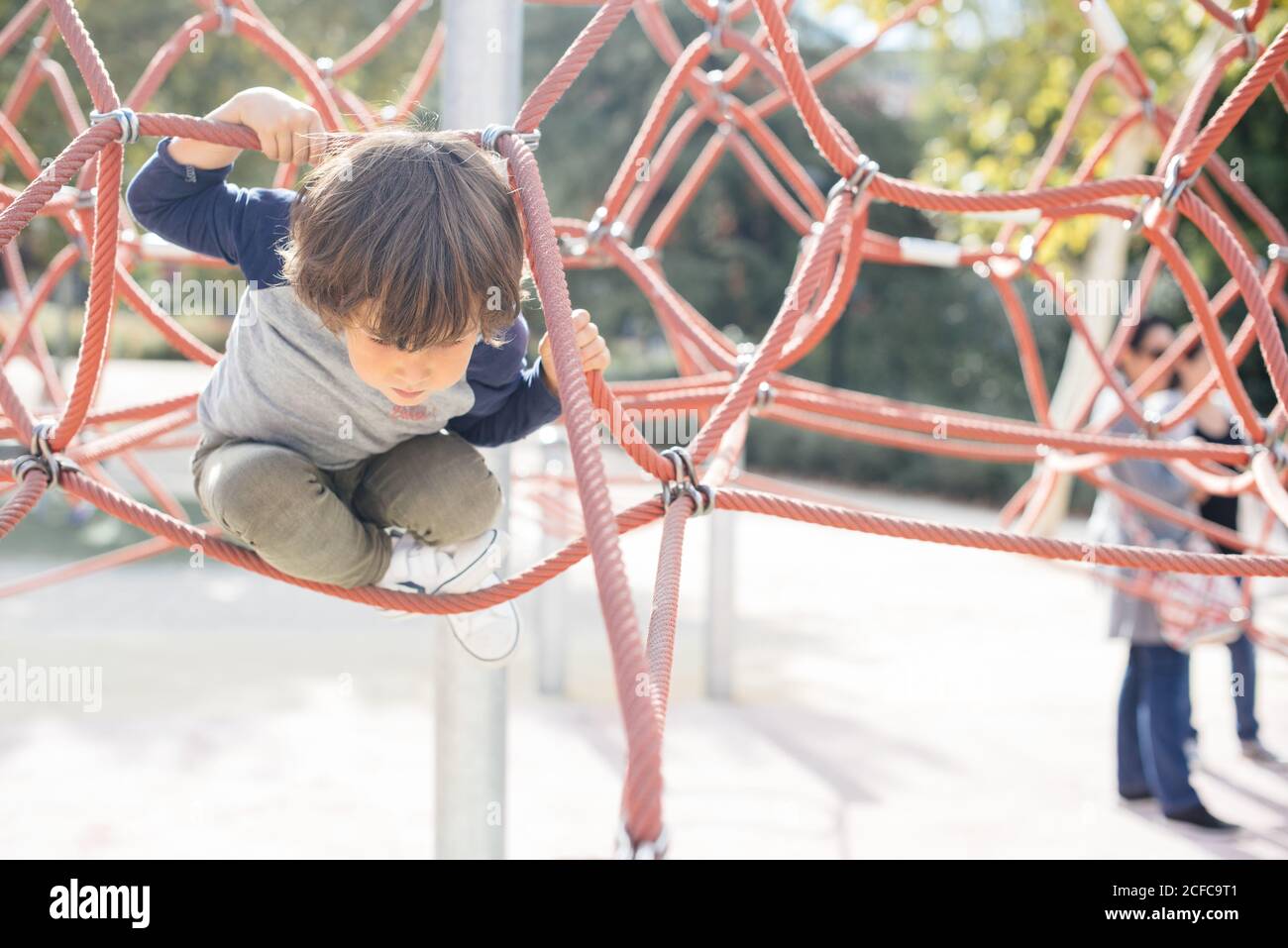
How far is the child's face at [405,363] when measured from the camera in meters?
0.96

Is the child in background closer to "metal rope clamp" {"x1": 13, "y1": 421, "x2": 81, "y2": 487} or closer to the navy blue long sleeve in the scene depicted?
the navy blue long sleeve

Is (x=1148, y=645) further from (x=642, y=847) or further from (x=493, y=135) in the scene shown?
(x=642, y=847)

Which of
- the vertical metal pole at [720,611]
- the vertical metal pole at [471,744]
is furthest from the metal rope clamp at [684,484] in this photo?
the vertical metal pole at [720,611]

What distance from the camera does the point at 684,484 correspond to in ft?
3.62

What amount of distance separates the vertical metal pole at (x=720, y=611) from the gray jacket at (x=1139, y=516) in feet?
3.26

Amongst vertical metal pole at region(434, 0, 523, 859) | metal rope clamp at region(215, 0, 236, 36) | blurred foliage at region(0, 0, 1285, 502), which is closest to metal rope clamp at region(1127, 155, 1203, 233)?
vertical metal pole at region(434, 0, 523, 859)

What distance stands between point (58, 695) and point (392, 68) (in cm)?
422

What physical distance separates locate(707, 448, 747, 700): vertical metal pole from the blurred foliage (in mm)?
A: 2097

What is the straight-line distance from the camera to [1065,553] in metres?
1.24

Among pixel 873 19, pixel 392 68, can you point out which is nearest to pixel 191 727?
pixel 873 19

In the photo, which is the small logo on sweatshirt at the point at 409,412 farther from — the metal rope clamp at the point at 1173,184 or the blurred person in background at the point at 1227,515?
the blurred person in background at the point at 1227,515

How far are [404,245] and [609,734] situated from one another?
2239mm
